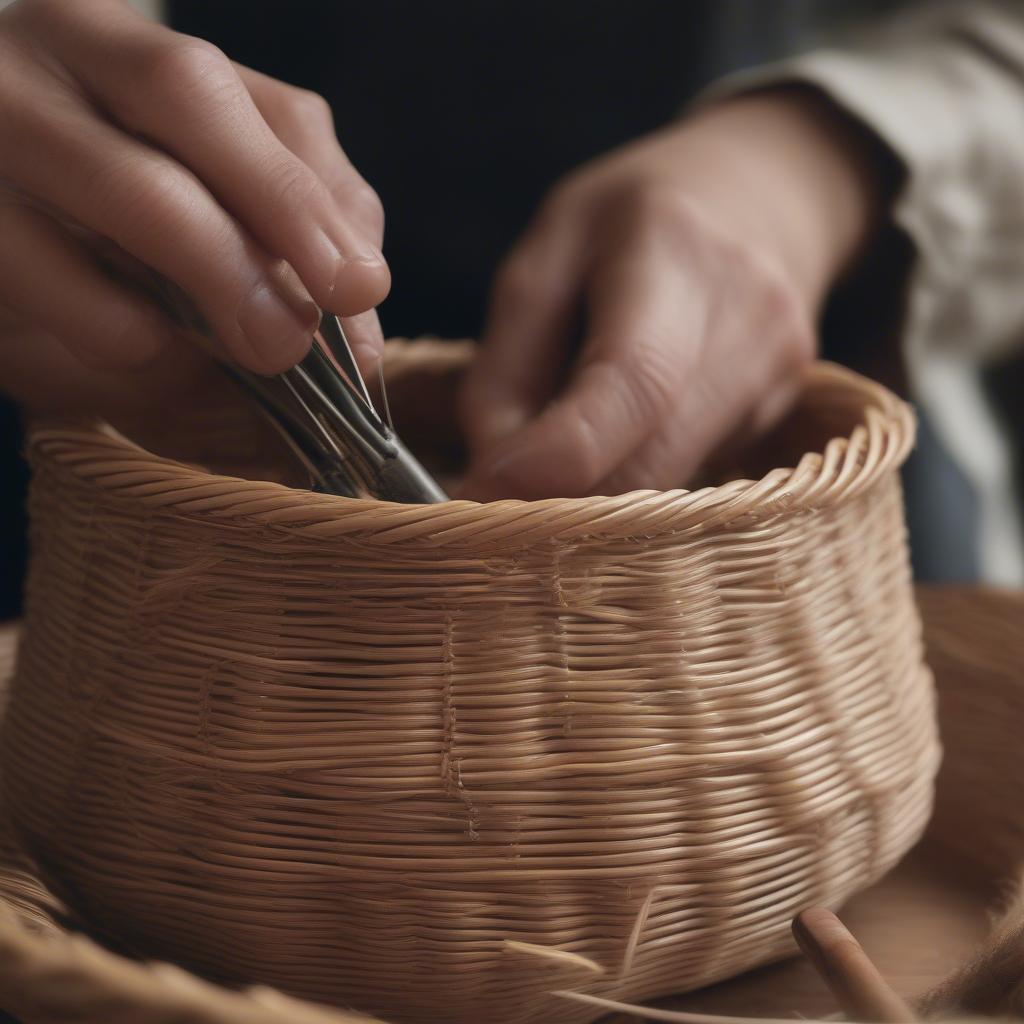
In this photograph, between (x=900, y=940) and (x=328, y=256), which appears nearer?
(x=328, y=256)

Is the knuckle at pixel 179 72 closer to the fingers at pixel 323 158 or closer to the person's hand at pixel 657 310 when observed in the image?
the fingers at pixel 323 158

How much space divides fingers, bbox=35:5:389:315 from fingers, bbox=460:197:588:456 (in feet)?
0.58

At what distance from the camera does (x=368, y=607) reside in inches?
14.5

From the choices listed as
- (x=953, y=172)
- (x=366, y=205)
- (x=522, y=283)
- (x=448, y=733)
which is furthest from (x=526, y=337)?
(x=953, y=172)

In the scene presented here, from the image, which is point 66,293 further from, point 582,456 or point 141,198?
point 582,456

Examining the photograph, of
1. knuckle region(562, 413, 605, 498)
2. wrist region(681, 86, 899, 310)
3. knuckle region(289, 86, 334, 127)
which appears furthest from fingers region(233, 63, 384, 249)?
wrist region(681, 86, 899, 310)

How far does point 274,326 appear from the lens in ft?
1.26

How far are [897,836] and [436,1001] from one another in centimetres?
19

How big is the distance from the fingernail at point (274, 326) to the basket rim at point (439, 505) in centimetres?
4

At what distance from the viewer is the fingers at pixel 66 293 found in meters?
0.40

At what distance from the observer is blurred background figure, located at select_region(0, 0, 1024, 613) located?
56 centimetres

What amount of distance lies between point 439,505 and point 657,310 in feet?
0.66

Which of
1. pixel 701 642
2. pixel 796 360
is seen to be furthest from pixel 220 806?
pixel 796 360

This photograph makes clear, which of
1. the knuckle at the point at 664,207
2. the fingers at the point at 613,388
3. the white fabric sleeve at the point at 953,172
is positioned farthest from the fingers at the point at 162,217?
the white fabric sleeve at the point at 953,172
